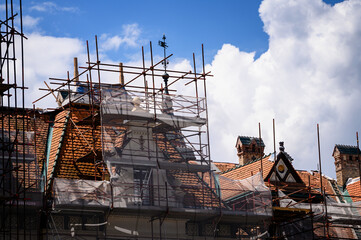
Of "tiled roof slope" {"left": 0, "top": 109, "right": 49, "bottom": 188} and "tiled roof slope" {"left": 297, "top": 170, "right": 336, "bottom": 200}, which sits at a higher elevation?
"tiled roof slope" {"left": 0, "top": 109, "right": 49, "bottom": 188}

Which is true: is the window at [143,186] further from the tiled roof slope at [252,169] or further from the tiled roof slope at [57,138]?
the tiled roof slope at [252,169]

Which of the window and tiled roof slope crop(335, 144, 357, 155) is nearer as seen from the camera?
the window

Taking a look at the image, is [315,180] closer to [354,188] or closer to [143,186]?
[354,188]

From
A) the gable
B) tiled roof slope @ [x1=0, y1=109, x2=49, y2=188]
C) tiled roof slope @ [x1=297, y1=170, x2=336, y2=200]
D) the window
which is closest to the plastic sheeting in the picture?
the window

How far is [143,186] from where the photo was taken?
45844 mm

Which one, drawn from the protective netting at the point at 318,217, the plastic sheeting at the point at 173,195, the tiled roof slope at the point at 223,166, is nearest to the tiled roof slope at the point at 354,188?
the tiled roof slope at the point at 223,166

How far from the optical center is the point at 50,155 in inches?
1917

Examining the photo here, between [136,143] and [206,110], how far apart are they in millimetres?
4061

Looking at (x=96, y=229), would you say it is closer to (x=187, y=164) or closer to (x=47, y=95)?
(x=187, y=164)

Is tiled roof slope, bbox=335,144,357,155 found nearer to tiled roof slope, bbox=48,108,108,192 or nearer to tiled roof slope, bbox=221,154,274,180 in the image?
tiled roof slope, bbox=221,154,274,180

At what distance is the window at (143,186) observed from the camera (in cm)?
4496

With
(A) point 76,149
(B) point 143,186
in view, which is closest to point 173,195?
(B) point 143,186

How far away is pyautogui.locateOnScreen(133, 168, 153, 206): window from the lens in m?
45.0

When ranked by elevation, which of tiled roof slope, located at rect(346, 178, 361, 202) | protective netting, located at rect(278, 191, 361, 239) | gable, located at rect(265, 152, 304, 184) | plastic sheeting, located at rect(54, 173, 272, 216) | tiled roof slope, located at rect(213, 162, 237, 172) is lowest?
protective netting, located at rect(278, 191, 361, 239)
